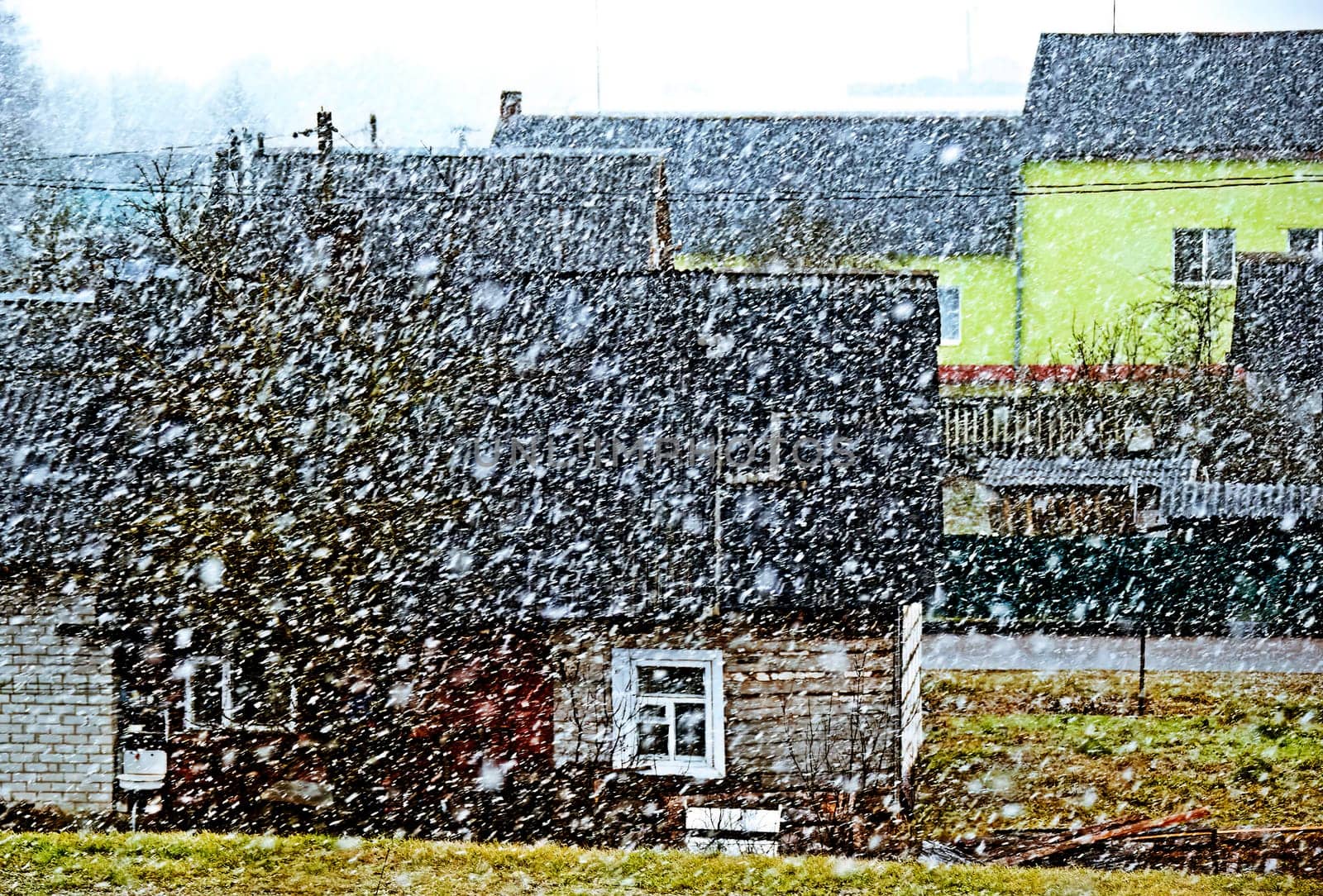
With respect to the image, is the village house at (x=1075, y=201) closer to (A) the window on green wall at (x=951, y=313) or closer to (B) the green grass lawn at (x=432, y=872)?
(A) the window on green wall at (x=951, y=313)

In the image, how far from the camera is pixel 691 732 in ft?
23.0

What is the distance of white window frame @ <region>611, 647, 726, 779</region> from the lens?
22.5ft

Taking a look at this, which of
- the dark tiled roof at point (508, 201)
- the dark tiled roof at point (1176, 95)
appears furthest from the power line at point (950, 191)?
the dark tiled roof at point (508, 201)

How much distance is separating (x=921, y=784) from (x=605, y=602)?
281 cm

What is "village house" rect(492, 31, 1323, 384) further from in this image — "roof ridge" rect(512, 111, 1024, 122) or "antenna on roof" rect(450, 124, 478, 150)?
"antenna on roof" rect(450, 124, 478, 150)

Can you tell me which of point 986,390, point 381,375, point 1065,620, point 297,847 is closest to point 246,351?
point 381,375

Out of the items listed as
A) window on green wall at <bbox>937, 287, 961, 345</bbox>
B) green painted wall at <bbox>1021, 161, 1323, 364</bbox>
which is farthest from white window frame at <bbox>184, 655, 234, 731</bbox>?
green painted wall at <bbox>1021, 161, 1323, 364</bbox>

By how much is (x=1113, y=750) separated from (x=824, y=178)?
12.0 m

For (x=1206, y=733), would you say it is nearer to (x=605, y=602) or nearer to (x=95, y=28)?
(x=605, y=602)

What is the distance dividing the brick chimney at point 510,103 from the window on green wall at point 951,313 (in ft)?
27.0

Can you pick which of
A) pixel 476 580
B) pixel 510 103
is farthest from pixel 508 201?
pixel 510 103

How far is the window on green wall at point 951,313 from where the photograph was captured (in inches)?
690

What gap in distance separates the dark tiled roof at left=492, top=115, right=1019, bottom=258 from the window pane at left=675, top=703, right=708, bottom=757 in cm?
1120

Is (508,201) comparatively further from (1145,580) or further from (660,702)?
(1145,580)
